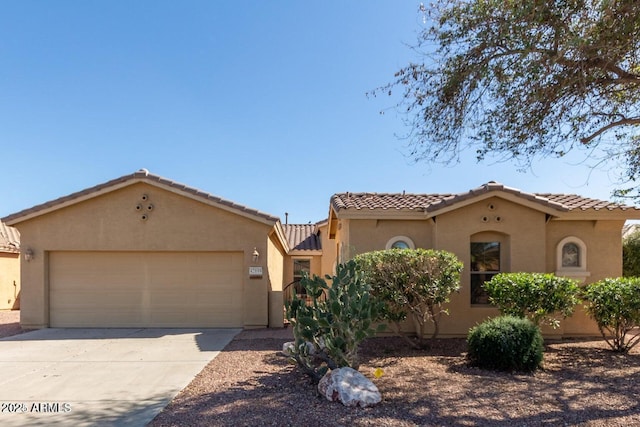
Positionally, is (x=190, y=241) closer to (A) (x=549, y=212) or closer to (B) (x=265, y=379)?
(B) (x=265, y=379)

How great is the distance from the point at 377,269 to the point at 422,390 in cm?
281

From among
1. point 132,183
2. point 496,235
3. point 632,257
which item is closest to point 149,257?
point 132,183

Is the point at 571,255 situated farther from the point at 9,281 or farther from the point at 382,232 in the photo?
the point at 9,281

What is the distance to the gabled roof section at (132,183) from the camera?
11.4m

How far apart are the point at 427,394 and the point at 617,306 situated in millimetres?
5163

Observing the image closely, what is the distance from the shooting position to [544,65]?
21.7ft

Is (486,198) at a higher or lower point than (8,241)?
higher

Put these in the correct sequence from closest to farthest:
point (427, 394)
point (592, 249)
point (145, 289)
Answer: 1. point (427, 394)
2. point (592, 249)
3. point (145, 289)

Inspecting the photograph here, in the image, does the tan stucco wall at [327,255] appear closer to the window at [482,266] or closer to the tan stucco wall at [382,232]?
the tan stucco wall at [382,232]

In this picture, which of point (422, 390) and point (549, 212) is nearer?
point (422, 390)

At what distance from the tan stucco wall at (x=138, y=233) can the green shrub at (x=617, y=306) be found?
27.2 feet

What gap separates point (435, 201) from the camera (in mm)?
11031

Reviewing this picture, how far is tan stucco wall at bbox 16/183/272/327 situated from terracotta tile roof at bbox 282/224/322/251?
812cm

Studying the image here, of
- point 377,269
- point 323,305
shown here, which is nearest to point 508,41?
point 377,269
